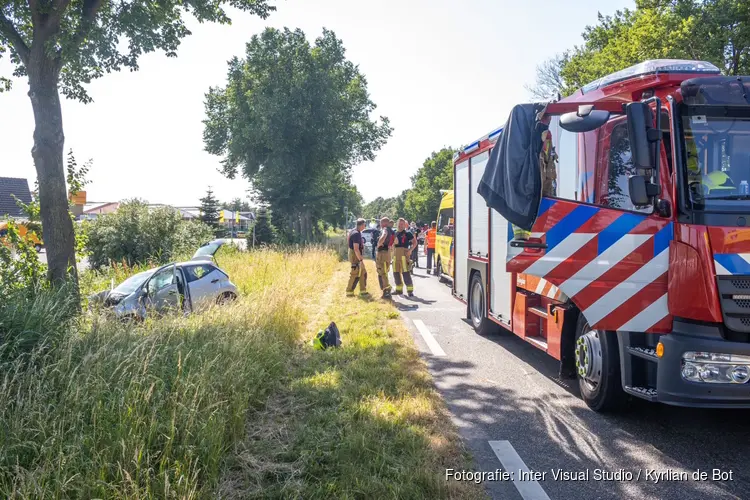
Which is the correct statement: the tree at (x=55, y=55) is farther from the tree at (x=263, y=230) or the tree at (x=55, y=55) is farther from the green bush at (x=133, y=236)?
the tree at (x=263, y=230)

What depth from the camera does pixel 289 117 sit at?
31.4 metres

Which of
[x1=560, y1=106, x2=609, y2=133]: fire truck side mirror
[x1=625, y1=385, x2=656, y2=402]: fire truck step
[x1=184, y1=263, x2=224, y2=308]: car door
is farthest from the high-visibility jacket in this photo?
[x1=625, y1=385, x2=656, y2=402]: fire truck step

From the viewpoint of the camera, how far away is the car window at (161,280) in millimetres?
9672

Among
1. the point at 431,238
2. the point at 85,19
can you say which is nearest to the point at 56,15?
the point at 85,19

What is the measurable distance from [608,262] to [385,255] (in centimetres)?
872

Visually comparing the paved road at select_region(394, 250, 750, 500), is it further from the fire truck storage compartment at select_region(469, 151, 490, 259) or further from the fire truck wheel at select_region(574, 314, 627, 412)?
the fire truck storage compartment at select_region(469, 151, 490, 259)

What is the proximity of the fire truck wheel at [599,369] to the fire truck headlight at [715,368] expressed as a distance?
0.89 meters

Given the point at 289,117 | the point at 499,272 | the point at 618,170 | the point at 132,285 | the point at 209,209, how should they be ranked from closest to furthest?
the point at 618,170 → the point at 499,272 → the point at 132,285 → the point at 289,117 → the point at 209,209

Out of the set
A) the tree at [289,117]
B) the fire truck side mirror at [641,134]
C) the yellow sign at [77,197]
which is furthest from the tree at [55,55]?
the tree at [289,117]

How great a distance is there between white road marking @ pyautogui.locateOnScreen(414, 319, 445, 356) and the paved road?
73 cm

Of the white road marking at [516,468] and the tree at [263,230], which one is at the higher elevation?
the tree at [263,230]

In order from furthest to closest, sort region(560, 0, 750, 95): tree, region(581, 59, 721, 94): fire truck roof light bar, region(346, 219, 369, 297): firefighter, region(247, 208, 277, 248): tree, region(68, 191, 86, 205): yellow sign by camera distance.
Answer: region(247, 208, 277, 248): tree → region(560, 0, 750, 95): tree → region(346, 219, 369, 297): firefighter → region(68, 191, 86, 205): yellow sign → region(581, 59, 721, 94): fire truck roof light bar

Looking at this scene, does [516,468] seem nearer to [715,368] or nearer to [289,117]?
[715,368]

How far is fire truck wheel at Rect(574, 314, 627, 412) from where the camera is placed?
15.4ft
